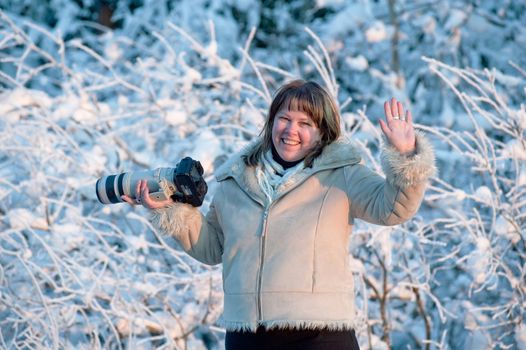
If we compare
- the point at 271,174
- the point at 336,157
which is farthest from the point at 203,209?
the point at 336,157

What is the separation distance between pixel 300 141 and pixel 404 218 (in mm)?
438

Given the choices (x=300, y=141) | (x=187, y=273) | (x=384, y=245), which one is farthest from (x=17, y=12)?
(x=300, y=141)

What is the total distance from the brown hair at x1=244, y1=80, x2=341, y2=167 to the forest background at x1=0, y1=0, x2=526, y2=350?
1.36 meters

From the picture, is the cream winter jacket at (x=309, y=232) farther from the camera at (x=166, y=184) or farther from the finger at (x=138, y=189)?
the finger at (x=138, y=189)

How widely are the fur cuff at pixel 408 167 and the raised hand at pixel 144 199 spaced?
79 centimetres

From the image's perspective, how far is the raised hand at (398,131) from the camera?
2.81m

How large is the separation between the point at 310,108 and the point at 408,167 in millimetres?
436

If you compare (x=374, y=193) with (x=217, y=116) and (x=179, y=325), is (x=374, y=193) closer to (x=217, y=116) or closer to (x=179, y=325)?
(x=179, y=325)

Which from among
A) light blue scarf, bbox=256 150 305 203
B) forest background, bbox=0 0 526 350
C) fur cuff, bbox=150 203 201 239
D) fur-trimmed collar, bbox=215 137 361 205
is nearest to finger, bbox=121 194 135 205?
fur cuff, bbox=150 203 201 239

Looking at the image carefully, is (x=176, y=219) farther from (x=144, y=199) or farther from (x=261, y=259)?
(x=261, y=259)

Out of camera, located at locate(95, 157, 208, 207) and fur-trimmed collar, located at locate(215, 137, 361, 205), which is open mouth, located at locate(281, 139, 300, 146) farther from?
camera, located at locate(95, 157, 208, 207)

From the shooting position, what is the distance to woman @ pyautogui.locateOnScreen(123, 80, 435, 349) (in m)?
2.83

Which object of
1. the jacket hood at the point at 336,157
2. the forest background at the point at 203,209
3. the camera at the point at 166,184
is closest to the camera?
the jacket hood at the point at 336,157

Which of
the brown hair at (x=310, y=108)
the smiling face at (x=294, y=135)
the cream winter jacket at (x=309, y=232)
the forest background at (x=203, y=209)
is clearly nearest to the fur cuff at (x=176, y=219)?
the cream winter jacket at (x=309, y=232)
